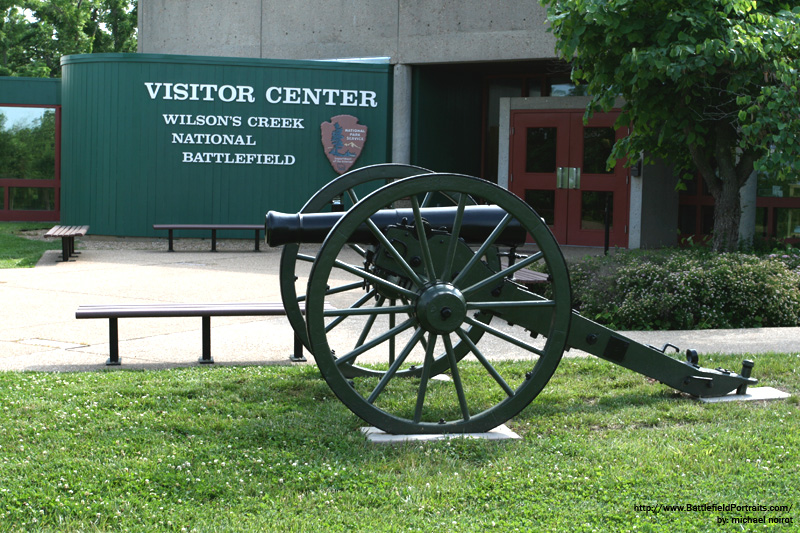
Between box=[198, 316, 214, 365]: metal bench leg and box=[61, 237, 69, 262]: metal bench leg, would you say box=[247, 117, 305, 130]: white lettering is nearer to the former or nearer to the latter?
box=[61, 237, 69, 262]: metal bench leg

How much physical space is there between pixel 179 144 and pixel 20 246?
320 centimetres

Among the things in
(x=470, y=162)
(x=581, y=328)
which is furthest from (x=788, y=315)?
(x=470, y=162)

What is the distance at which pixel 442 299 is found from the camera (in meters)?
5.02

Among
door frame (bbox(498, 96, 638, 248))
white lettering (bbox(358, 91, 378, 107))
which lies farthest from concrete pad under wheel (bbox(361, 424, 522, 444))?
white lettering (bbox(358, 91, 378, 107))

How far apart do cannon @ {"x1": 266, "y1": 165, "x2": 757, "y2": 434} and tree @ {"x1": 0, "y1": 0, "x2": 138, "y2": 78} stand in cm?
2691

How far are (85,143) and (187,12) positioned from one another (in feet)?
14.5

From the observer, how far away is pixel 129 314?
23.3 ft

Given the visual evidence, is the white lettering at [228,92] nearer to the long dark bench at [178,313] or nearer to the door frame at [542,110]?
the door frame at [542,110]

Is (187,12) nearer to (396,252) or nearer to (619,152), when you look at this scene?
(619,152)

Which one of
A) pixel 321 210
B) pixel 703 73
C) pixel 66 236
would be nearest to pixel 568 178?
pixel 703 73

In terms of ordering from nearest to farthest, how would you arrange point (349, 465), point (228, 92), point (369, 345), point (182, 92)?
point (349, 465), point (369, 345), point (182, 92), point (228, 92)

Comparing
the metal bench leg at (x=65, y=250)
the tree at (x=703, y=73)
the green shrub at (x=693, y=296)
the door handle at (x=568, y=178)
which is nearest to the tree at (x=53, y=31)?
the metal bench leg at (x=65, y=250)

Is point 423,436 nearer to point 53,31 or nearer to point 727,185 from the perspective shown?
point 727,185

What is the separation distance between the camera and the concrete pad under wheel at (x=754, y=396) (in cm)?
595
